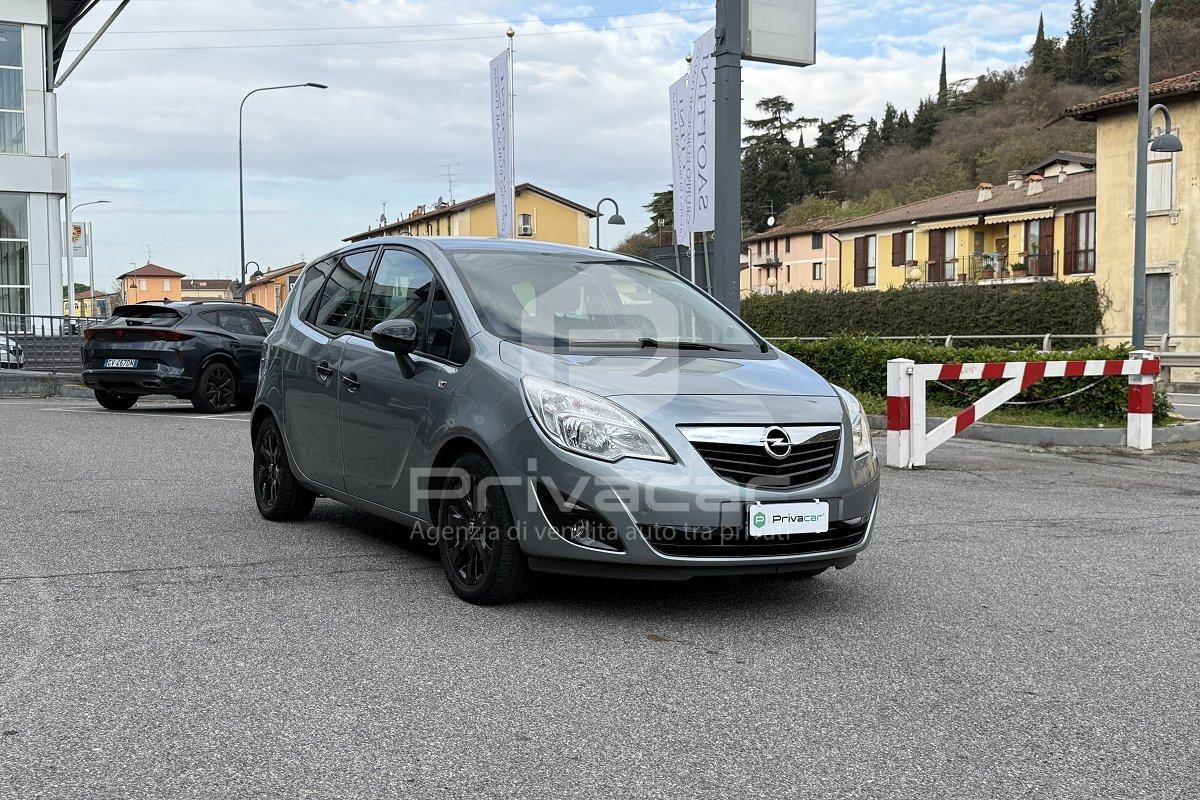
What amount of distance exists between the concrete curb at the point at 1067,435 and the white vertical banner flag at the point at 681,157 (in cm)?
723

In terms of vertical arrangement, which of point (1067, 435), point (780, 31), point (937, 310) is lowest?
point (1067, 435)

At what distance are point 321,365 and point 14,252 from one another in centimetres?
2427

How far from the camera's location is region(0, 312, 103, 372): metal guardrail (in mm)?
21078

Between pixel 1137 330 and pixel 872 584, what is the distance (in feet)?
53.6

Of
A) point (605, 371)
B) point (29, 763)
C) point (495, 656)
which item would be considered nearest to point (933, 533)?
point (605, 371)

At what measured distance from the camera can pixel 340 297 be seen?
→ 645 centimetres

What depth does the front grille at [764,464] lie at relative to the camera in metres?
4.48

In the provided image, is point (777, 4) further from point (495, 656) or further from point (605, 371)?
point (495, 656)

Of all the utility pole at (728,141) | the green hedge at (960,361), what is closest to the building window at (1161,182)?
the green hedge at (960,361)

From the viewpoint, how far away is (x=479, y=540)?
4.87m

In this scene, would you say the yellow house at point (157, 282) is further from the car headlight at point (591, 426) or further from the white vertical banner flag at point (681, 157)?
the car headlight at point (591, 426)

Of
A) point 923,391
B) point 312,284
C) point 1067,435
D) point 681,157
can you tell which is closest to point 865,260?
point 681,157

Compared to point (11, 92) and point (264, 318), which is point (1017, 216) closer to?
point (11, 92)

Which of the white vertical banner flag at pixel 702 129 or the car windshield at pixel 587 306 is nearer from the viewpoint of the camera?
the car windshield at pixel 587 306
